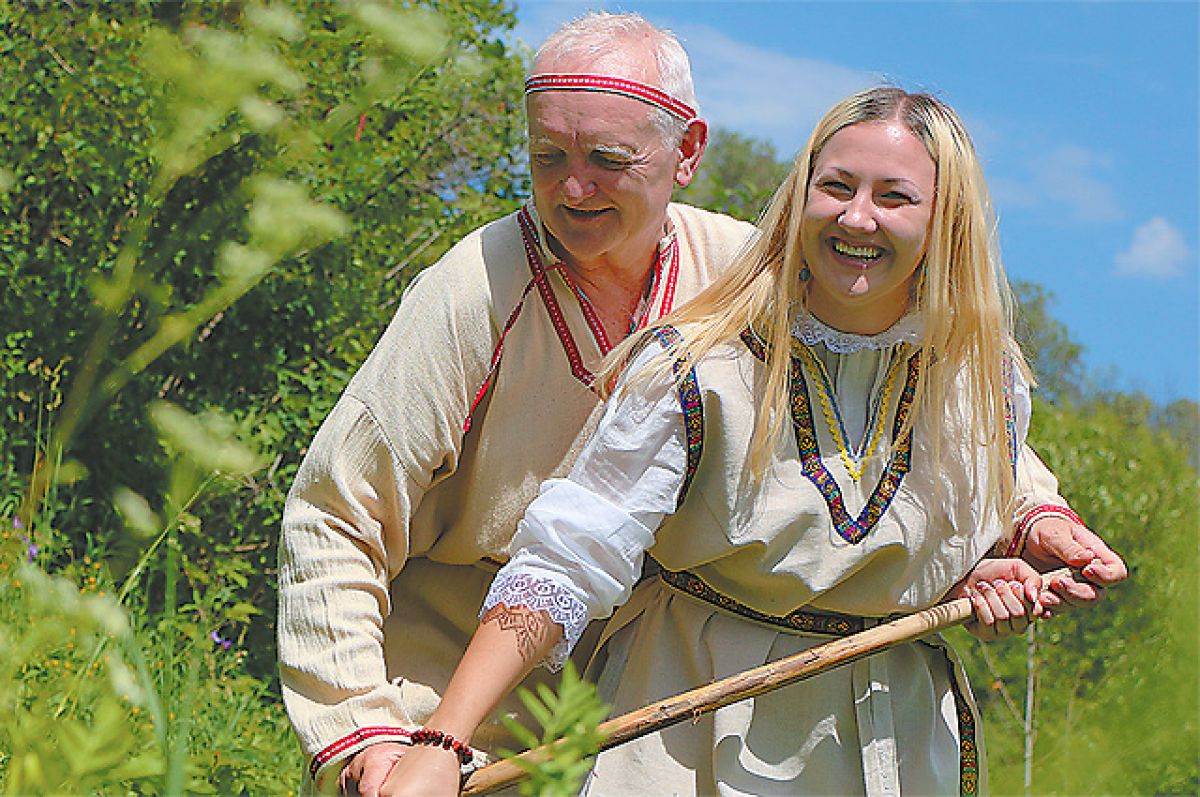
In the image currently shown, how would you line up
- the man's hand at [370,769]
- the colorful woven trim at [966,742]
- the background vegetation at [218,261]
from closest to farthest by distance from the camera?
the man's hand at [370,769] → the colorful woven trim at [966,742] → the background vegetation at [218,261]

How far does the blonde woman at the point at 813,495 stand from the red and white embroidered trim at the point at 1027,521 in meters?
0.06

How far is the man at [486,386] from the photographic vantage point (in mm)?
2275

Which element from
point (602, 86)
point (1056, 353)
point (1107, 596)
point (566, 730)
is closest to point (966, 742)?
point (602, 86)

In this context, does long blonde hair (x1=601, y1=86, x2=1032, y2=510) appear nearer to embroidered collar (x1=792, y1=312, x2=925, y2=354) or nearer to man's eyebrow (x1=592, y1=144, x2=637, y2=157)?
embroidered collar (x1=792, y1=312, x2=925, y2=354)

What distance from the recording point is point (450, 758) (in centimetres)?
198

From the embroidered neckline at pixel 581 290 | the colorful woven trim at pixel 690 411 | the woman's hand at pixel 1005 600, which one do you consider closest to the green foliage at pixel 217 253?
the embroidered neckline at pixel 581 290

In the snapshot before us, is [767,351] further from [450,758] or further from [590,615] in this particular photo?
[450,758]

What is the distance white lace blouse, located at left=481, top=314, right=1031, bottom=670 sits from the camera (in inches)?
83.0

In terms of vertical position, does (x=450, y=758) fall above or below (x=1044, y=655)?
below

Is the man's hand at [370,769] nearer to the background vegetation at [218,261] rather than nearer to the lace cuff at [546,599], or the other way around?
the lace cuff at [546,599]

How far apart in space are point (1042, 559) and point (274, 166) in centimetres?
265

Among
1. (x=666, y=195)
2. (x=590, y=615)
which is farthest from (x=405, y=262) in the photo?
(x=590, y=615)

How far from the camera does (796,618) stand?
2262mm

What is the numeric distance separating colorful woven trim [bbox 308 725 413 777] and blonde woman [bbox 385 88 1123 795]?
150 millimetres
